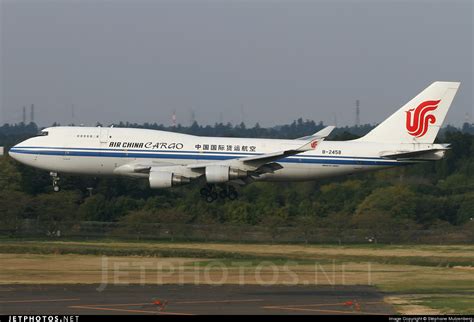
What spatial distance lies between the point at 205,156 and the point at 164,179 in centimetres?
313

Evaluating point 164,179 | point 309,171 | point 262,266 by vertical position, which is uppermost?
point 309,171

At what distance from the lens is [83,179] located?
259 feet

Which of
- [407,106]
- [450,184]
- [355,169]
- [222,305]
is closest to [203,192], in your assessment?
[355,169]

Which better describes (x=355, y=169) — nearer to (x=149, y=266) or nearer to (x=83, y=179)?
(x=149, y=266)

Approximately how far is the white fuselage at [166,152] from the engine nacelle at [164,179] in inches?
55.9

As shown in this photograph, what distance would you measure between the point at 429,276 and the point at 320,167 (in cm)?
1075

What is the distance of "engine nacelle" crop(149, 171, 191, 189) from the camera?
5334 cm

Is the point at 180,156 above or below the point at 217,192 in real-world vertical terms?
above

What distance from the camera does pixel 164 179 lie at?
5341 cm

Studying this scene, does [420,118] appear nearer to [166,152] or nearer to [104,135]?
[166,152]

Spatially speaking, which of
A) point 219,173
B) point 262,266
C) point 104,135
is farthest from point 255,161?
point 104,135

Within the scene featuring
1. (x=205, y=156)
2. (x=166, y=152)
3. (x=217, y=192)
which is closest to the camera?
(x=166, y=152)

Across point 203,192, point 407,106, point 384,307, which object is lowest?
point 384,307

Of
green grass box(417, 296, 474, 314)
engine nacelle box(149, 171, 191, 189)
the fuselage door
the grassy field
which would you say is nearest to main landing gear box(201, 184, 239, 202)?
engine nacelle box(149, 171, 191, 189)
